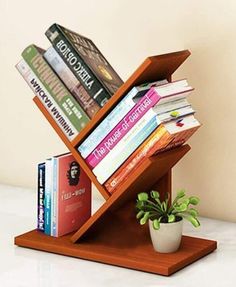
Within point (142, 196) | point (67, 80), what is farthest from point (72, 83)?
point (142, 196)

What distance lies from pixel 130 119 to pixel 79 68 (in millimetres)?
140

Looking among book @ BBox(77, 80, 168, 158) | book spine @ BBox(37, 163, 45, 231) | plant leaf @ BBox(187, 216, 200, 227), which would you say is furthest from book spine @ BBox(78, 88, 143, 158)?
plant leaf @ BBox(187, 216, 200, 227)

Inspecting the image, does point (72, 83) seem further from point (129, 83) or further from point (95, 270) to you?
point (95, 270)

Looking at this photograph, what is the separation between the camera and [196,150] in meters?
1.66

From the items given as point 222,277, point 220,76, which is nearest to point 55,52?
point 220,76

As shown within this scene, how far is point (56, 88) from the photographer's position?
1.44 metres

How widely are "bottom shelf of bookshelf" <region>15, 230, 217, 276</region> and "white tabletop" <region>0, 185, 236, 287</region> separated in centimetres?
1

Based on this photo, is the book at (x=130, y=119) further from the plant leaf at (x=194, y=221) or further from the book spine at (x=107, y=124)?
the plant leaf at (x=194, y=221)

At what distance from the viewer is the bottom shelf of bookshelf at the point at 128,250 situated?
1.35m

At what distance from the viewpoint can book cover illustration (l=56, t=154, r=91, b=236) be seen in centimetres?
148

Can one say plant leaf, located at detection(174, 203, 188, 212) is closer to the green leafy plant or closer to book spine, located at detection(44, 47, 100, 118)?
the green leafy plant

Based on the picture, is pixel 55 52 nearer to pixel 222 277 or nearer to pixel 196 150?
pixel 196 150

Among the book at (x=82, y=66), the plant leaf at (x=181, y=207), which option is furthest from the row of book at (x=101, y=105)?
the plant leaf at (x=181, y=207)

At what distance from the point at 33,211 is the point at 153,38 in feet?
1.53
